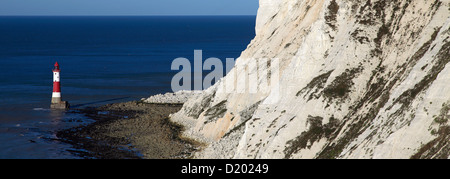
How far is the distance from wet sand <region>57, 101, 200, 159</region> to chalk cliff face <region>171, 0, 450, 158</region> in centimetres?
369

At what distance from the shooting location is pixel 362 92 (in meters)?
26.9

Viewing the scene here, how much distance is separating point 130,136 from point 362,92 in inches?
679

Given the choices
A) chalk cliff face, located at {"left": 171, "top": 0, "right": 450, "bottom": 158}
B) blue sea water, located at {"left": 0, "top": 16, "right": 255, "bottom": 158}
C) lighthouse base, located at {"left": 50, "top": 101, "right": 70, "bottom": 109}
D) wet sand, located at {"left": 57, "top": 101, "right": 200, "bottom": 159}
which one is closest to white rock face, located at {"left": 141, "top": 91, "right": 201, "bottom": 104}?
blue sea water, located at {"left": 0, "top": 16, "right": 255, "bottom": 158}

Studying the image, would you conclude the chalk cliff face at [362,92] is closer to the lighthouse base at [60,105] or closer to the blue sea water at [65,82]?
the blue sea water at [65,82]

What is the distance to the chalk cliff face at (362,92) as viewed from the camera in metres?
21.3

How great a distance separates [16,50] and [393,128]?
10302 cm

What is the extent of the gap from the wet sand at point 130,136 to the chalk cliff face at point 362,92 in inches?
145

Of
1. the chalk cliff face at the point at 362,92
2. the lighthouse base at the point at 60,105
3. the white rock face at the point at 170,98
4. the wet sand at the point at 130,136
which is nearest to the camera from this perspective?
the chalk cliff face at the point at 362,92

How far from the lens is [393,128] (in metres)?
22.0

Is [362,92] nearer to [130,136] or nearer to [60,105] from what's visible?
[130,136]

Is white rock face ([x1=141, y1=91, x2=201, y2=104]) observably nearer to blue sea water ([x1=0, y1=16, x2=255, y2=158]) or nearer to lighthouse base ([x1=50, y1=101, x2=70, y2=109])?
blue sea water ([x1=0, y1=16, x2=255, y2=158])

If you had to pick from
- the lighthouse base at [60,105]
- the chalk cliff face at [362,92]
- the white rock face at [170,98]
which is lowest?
the chalk cliff face at [362,92]

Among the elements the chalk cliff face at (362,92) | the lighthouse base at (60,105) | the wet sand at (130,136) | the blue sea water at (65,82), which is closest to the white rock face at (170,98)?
the blue sea water at (65,82)

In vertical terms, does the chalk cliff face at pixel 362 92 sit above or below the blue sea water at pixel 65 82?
below
